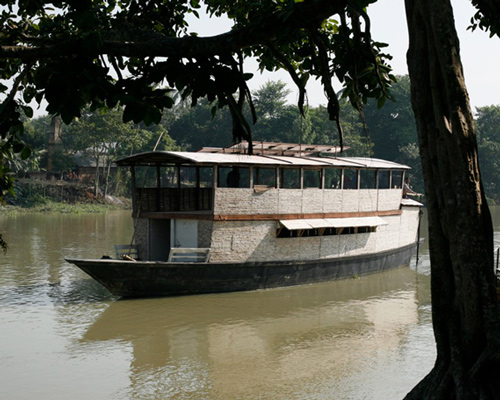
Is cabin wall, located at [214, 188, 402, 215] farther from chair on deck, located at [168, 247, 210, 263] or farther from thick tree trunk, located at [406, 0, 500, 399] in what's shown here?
thick tree trunk, located at [406, 0, 500, 399]

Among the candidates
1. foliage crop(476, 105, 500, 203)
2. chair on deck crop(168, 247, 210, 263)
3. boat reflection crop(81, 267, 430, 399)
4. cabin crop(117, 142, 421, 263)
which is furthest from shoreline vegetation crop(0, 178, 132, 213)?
foliage crop(476, 105, 500, 203)

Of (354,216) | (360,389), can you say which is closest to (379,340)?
(360,389)

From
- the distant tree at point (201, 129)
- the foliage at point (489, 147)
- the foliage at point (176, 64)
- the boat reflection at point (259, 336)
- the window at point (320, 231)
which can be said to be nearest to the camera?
the foliage at point (176, 64)

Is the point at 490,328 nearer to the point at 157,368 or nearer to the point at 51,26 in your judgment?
the point at 51,26

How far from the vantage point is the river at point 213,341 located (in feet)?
29.2

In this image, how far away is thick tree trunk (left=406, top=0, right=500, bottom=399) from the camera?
13.8ft

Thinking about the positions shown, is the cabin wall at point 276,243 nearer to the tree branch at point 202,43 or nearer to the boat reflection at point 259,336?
the boat reflection at point 259,336

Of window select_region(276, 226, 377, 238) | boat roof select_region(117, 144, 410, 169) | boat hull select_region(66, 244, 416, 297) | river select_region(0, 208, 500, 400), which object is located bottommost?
river select_region(0, 208, 500, 400)

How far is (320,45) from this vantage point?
15.2 ft

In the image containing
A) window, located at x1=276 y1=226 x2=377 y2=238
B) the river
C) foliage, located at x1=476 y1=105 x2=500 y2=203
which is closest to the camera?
the river

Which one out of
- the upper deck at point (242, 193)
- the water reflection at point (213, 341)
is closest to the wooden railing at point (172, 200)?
Answer: the upper deck at point (242, 193)

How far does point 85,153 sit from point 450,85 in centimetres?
4047

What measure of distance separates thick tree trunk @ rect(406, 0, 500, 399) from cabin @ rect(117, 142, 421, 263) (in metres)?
9.57

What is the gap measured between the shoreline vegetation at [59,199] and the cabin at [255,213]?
952 inches
